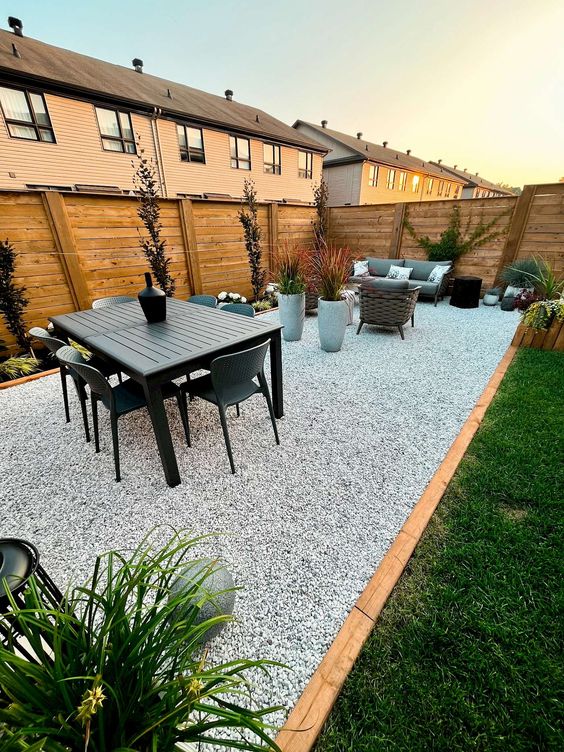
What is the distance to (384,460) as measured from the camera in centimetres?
216

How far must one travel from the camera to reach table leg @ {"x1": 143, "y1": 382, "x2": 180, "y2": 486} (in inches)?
69.2

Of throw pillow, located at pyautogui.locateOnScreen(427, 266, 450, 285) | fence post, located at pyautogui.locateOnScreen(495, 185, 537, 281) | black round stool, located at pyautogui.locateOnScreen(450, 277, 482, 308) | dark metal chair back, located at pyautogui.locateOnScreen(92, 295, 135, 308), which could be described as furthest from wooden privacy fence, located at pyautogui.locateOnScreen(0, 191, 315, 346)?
fence post, located at pyautogui.locateOnScreen(495, 185, 537, 281)

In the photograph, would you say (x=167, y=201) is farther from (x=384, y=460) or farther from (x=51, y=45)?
(x=51, y=45)

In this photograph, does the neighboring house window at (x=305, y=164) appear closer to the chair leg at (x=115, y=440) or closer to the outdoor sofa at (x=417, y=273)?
the outdoor sofa at (x=417, y=273)

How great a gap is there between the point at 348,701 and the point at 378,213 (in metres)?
8.03

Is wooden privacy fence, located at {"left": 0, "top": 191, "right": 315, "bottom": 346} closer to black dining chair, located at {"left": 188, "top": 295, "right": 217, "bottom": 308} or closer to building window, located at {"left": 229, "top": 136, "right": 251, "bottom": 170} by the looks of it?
black dining chair, located at {"left": 188, "top": 295, "right": 217, "bottom": 308}

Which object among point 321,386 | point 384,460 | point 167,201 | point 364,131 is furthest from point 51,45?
point 364,131

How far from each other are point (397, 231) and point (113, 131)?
8.32 meters

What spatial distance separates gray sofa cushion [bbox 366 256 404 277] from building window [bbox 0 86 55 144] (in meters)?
8.69

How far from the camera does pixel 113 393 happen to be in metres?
1.97

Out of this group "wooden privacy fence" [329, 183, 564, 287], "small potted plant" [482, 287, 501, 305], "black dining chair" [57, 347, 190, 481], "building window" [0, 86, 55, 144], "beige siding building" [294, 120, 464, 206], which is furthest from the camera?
"beige siding building" [294, 120, 464, 206]

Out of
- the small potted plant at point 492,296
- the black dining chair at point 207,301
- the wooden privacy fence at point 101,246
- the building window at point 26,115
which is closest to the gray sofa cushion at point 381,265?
the small potted plant at point 492,296

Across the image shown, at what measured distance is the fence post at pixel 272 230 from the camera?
6219mm

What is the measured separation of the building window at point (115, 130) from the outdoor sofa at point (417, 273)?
7.78m
